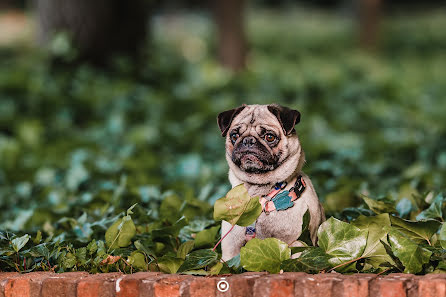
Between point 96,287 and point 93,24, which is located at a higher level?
point 93,24

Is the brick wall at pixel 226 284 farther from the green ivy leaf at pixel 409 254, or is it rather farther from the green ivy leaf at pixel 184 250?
the green ivy leaf at pixel 184 250

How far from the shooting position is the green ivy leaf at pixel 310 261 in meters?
2.29

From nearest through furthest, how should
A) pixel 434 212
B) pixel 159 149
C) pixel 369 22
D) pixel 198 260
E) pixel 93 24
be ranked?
1. pixel 198 260
2. pixel 434 212
3. pixel 159 149
4. pixel 93 24
5. pixel 369 22

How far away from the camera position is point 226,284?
7.32 feet

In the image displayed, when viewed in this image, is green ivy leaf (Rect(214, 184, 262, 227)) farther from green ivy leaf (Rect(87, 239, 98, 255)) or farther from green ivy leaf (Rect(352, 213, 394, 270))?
green ivy leaf (Rect(87, 239, 98, 255))

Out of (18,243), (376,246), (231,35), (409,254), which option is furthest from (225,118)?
(231,35)

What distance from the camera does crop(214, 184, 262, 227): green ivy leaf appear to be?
7.35 feet

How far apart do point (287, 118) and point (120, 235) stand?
99 centimetres

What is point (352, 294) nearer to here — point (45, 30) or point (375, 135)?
point (375, 135)

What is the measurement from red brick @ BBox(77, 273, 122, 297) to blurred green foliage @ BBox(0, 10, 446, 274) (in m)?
0.18

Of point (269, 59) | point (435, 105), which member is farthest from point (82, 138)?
point (269, 59)

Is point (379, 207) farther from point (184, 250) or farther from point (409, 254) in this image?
point (184, 250)

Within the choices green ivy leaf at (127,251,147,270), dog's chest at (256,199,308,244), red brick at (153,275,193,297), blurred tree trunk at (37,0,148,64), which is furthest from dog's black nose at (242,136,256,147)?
blurred tree trunk at (37,0,148,64)

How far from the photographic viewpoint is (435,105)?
27.0 ft
